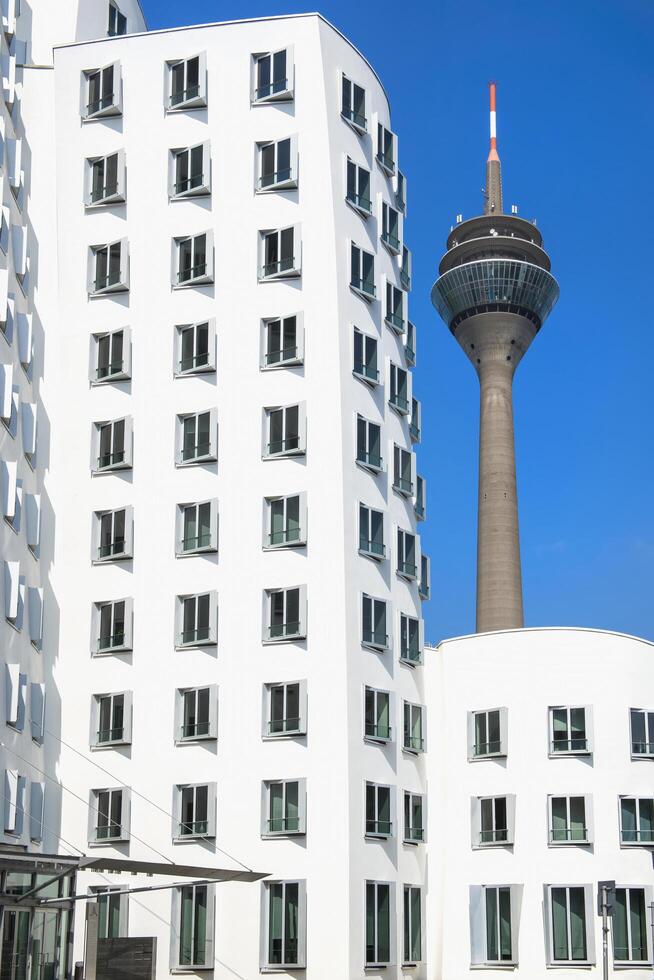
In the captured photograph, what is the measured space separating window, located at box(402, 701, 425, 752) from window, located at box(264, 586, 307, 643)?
587 centimetres

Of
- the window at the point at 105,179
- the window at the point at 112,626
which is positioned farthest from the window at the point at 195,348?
the window at the point at 112,626

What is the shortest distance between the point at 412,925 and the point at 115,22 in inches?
1577

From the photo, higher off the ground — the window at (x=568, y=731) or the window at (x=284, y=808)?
the window at (x=568, y=731)

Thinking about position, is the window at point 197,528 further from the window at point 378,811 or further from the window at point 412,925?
the window at point 412,925

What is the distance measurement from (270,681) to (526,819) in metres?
11.4

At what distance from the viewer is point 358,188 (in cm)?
5709

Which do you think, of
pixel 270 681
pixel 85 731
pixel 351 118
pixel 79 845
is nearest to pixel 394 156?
pixel 351 118

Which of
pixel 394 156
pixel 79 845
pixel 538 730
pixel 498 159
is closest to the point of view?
pixel 79 845

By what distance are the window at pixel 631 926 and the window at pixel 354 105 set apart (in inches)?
1234

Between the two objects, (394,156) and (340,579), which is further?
(394,156)

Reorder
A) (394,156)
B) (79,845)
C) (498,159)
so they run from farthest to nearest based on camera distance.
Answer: (498,159), (394,156), (79,845)

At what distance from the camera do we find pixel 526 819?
54156 millimetres

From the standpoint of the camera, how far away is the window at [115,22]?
206 ft

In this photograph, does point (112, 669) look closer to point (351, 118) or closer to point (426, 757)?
point (426, 757)
